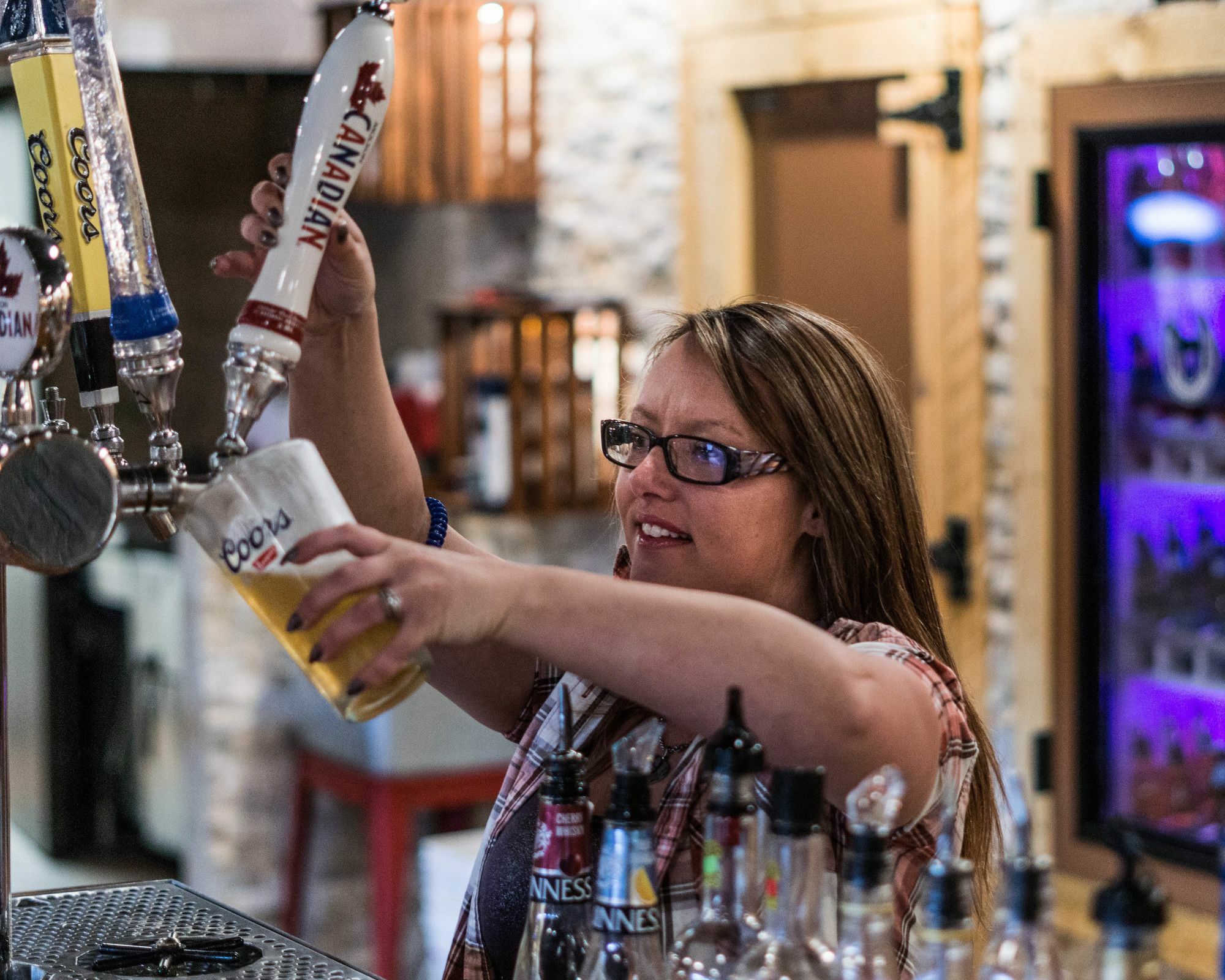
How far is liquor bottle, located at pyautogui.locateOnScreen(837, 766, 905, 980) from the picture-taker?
792 mm

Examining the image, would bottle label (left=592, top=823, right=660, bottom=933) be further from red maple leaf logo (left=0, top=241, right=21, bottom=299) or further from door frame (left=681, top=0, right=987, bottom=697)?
door frame (left=681, top=0, right=987, bottom=697)

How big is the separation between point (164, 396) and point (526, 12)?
3.32m

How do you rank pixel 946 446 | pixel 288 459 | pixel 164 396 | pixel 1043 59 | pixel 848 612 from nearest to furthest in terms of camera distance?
pixel 288 459
pixel 164 396
pixel 848 612
pixel 1043 59
pixel 946 446

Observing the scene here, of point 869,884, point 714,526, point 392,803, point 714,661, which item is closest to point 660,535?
point 714,526

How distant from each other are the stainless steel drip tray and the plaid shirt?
0.20m

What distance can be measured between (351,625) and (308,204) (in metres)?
0.28

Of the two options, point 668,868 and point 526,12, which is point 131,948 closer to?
point 668,868

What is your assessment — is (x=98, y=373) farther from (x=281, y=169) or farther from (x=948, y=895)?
(x=948, y=895)

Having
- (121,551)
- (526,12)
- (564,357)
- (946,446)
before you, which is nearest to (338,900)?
(121,551)

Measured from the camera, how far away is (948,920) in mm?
768

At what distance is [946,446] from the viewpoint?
352 centimetres

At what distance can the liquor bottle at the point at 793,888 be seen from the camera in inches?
32.0

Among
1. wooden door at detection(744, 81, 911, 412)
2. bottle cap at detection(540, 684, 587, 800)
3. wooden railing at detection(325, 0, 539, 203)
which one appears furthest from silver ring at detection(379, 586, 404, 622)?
wooden railing at detection(325, 0, 539, 203)

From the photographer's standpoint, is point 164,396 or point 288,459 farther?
point 164,396
